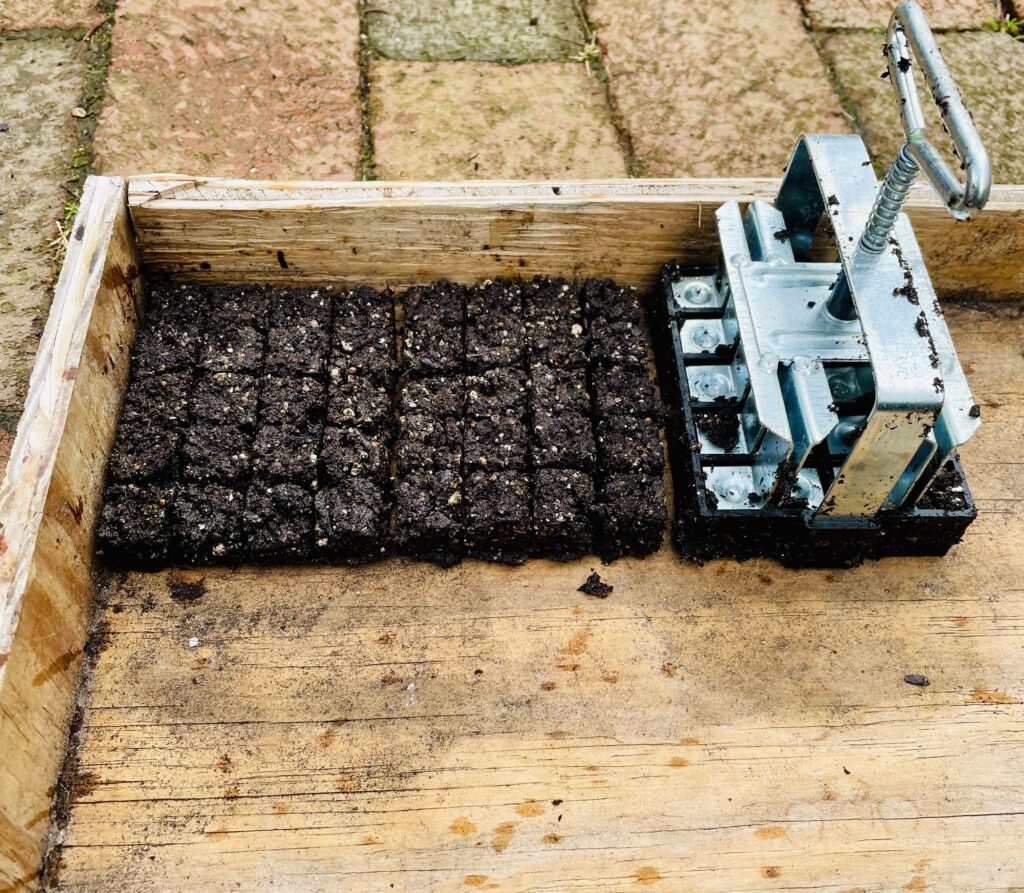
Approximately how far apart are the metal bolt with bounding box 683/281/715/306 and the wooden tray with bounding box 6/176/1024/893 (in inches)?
15.0

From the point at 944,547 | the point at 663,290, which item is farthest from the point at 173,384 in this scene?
the point at 944,547

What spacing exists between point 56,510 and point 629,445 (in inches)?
64.5

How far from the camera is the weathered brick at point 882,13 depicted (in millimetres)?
4914

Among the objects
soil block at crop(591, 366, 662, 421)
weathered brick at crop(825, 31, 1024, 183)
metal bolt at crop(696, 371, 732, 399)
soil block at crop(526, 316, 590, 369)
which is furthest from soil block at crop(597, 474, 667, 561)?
weathered brick at crop(825, 31, 1024, 183)

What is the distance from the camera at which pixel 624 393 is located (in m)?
3.00

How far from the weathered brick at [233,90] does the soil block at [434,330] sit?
1.31 meters

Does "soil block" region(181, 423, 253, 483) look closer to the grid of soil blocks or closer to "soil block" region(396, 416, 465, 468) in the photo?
the grid of soil blocks

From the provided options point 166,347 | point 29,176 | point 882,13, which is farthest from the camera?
point 882,13

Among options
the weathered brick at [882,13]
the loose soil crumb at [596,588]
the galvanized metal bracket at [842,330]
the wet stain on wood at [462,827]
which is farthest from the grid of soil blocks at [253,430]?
the weathered brick at [882,13]

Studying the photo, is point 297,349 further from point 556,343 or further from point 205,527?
point 556,343

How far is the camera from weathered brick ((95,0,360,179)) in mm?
4195

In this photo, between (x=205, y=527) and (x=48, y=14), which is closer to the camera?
(x=205, y=527)

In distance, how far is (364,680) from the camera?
100 inches

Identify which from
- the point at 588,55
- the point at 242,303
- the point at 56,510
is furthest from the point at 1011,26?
the point at 56,510
